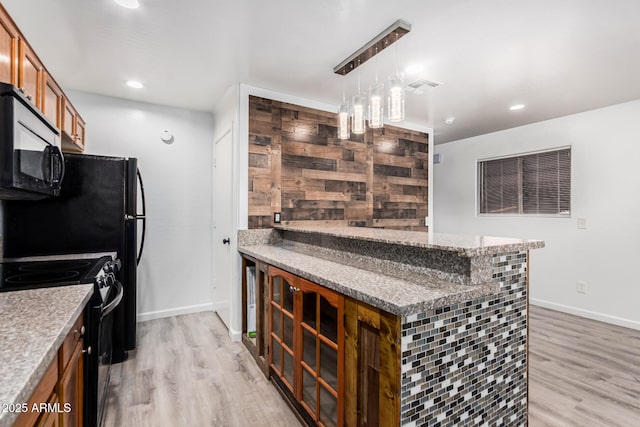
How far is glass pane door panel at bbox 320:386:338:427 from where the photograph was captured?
154 centimetres

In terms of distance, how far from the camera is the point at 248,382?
7.53 ft

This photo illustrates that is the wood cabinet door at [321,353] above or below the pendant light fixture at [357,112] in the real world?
below

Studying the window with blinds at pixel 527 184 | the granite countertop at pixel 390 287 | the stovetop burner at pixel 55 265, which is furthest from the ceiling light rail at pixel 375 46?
the window with blinds at pixel 527 184

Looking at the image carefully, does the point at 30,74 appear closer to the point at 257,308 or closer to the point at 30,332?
the point at 30,332

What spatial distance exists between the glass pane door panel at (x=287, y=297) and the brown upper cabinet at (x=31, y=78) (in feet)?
5.55

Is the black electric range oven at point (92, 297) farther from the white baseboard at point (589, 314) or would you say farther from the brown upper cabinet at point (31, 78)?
the white baseboard at point (589, 314)

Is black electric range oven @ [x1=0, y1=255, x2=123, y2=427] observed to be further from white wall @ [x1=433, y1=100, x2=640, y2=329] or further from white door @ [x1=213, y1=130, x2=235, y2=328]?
white wall @ [x1=433, y1=100, x2=640, y2=329]

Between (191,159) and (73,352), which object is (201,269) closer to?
(191,159)

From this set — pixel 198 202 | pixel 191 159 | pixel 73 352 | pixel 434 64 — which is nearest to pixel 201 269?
pixel 198 202

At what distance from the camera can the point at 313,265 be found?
6.50ft

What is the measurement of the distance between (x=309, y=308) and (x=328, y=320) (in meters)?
0.19

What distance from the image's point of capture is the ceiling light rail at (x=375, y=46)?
6.48ft

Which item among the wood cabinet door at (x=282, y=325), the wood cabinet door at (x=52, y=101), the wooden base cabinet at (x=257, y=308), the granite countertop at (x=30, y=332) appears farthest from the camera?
the wooden base cabinet at (x=257, y=308)

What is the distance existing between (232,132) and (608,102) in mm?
3882
